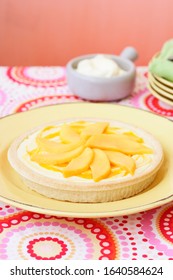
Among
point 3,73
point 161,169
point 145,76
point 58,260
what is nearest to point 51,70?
point 3,73

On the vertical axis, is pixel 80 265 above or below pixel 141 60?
above

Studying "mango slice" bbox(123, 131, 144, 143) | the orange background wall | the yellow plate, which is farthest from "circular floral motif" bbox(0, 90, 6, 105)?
the orange background wall

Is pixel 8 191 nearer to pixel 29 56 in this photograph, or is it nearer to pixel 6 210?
pixel 6 210

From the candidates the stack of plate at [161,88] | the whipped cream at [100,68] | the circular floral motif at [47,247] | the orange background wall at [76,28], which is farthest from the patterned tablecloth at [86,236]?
the orange background wall at [76,28]

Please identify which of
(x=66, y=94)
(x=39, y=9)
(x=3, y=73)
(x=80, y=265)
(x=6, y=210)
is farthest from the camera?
(x=39, y=9)

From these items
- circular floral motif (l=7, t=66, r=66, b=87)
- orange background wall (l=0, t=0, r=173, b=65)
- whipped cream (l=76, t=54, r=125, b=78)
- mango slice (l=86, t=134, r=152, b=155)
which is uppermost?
mango slice (l=86, t=134, r=152, b=155)

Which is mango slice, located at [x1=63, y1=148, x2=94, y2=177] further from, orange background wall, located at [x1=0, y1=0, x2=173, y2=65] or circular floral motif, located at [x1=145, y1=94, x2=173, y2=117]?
orange background wall, located at [x1=0, y1=0, x2=173, y2=65]

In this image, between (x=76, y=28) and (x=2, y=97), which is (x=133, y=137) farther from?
(x=76, y=28)

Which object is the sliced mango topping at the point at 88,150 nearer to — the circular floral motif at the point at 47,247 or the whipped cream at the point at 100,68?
the circular floral motif at the point at 47,247
